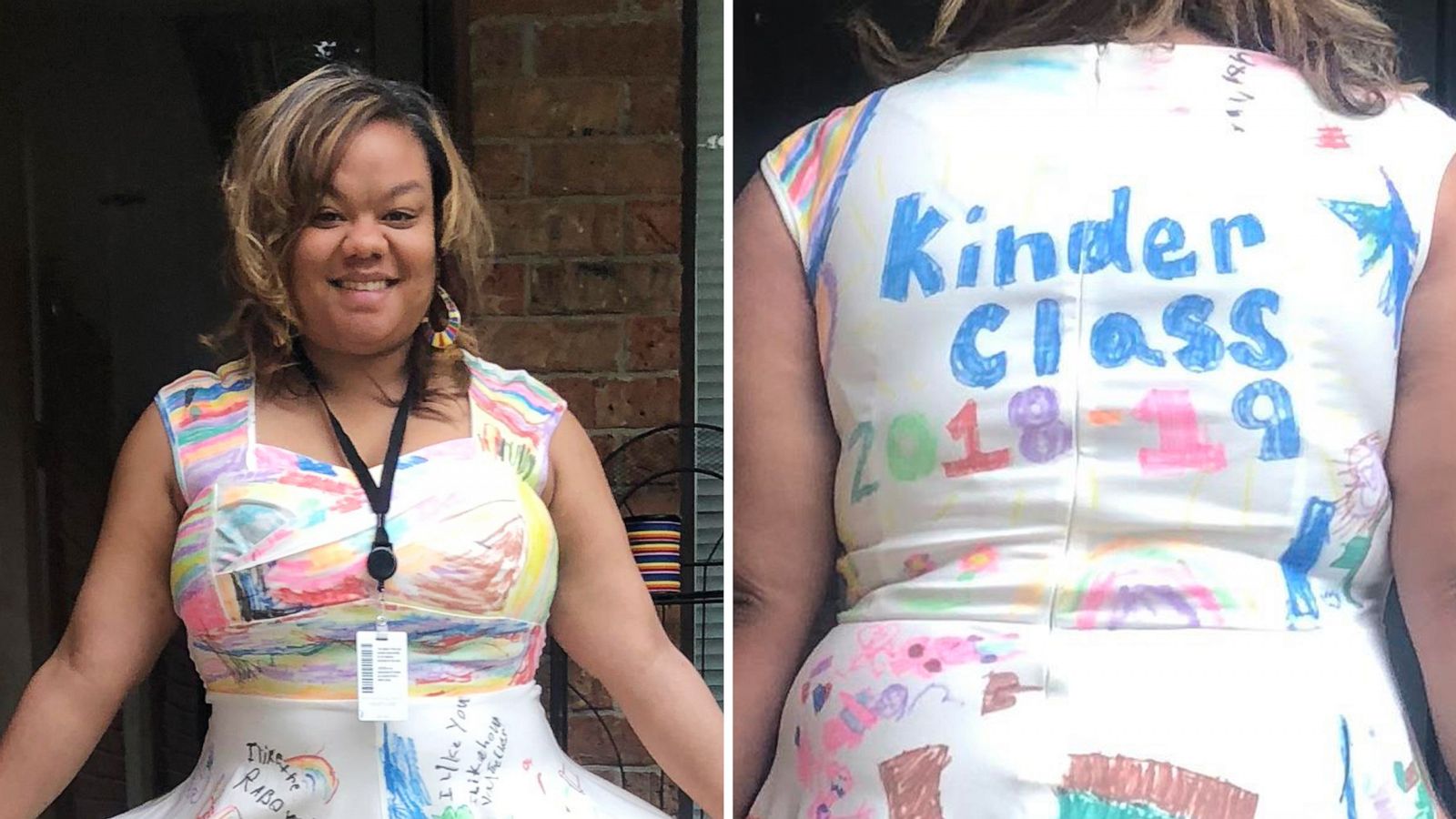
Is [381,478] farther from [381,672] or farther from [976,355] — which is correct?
[976,355]

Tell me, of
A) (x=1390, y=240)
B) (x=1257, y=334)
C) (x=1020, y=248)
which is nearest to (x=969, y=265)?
(x=1020, y=248)

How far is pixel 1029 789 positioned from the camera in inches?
58.0

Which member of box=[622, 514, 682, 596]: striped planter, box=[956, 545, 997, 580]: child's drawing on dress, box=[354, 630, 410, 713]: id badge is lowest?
box=[354, 630, 410, 713]: id badge

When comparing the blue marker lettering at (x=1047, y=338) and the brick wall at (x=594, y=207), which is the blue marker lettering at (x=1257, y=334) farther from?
the brick wall at (x=594, y=207)

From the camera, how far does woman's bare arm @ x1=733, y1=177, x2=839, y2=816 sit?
62.1 inches

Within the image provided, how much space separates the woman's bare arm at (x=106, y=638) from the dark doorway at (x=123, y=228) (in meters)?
0.02

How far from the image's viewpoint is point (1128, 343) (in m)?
1.47

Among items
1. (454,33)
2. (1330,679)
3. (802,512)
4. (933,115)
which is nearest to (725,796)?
(802,512)

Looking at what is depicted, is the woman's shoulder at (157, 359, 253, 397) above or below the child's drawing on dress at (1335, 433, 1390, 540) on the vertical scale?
above

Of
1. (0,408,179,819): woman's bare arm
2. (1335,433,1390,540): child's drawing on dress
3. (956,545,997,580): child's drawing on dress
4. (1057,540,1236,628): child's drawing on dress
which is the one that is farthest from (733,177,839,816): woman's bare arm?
(0,408,179,819): woman's bare arm

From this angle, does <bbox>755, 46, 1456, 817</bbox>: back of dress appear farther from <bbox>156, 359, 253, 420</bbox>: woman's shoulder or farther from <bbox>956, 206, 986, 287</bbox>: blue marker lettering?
<bbox>156, 359, 253, 420</bbox>: woman's shoulder

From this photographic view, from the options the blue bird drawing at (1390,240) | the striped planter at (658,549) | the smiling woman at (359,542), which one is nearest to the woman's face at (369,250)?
the smiling woman at (359,542)

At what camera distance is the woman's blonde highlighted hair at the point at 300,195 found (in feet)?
5.27

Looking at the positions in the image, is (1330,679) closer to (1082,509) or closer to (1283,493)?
(1283,493)
